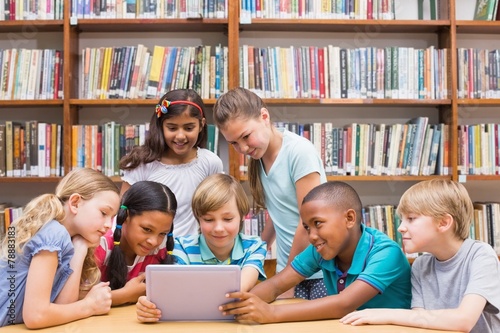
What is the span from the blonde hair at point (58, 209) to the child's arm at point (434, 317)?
0.73 m

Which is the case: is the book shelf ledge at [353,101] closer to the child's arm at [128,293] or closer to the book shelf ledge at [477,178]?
the book shelf ledge at [477,178]

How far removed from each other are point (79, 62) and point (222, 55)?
0.78 metres

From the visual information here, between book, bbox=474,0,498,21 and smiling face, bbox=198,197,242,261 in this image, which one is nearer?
smiling face, bbox=198,197,242,261

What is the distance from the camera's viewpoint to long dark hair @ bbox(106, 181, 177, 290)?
1.83m

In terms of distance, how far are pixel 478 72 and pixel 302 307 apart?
7.07ft

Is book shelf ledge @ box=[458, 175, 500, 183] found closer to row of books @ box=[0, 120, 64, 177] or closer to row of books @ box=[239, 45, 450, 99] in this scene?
row of books @ box=[239, 45, 450, 99]

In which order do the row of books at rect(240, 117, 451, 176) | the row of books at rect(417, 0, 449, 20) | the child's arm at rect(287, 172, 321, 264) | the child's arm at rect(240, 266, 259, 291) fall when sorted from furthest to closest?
the row of books at rect(417, 0, 449, 20), the row of books at rect(240, 117, 451, 176), the child's arm at rect(287, 172, 321, 264), the child's arm at rect(240, 266, 259, 291)

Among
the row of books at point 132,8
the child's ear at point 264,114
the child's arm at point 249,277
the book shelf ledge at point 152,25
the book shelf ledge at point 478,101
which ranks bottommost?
the child's arm at point 249,277

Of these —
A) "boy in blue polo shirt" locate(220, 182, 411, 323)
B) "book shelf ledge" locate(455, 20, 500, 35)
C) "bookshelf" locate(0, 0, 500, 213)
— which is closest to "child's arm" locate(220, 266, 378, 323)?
"boy in blue polo shirt" locate(220, 182, 411, 323)

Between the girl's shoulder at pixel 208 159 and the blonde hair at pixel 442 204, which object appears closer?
the blonde hair at pixel 442 204

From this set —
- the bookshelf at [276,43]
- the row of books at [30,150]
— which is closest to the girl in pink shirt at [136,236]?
the bookshelf at [276,43]

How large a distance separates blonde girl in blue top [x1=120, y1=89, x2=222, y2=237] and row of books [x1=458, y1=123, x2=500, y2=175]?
1.52 meters

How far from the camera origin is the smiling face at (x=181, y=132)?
88.4 inches

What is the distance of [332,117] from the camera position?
3.40 meters
